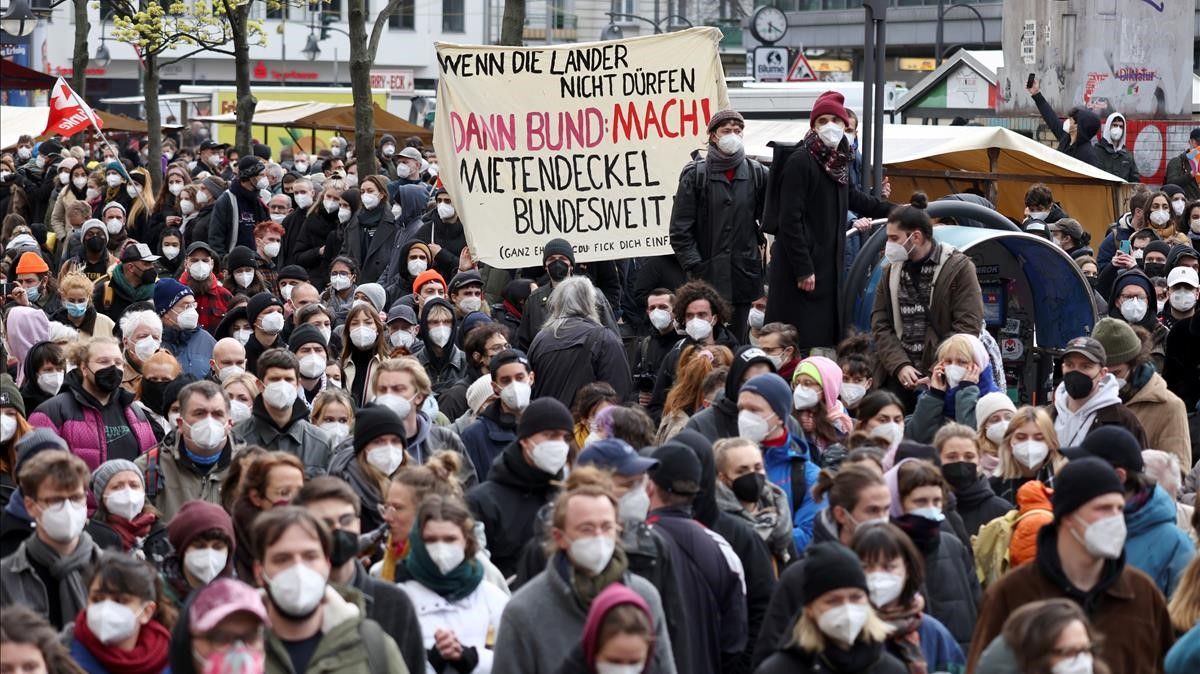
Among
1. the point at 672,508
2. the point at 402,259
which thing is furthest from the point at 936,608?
the point at 402,259

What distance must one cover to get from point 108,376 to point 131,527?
2.15 m

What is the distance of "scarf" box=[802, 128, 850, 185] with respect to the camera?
11859 mm

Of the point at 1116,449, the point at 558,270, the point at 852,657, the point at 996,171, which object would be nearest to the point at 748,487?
the point at 1116,449

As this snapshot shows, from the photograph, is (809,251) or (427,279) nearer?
(809,251)

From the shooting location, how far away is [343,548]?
6344 mm

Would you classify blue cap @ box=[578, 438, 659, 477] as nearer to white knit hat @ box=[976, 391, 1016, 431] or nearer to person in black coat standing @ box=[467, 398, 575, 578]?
person in black coat standing @ box=[467, 398, 575, 578]

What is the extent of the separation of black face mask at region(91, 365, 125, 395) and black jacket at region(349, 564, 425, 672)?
13.2ft

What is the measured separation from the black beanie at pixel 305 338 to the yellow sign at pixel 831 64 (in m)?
56.9

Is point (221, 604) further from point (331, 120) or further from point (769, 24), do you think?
point (769, 24)

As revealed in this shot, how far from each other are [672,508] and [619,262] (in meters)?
8.24

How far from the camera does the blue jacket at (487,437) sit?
957cm

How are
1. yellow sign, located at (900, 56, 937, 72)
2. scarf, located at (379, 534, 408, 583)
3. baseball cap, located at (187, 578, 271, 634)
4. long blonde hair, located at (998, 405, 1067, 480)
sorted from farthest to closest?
1. yellow sign, located at (900, 56, 937, 72)
2. long blonde hair, located at (998, 405, 1067, 480)
3. scarf, located at (379, 534, 408, 583)
4. baseball cap, located at (187, 578, 271, 634)

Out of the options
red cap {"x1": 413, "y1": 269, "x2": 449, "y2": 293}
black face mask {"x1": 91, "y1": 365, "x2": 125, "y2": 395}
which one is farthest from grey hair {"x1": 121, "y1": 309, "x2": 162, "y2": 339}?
red cap {"x1": 413, "y1": 269, "x2": 449, "y2": 293}

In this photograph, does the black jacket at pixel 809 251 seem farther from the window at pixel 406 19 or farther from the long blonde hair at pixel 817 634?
the window at pixel 406 19
